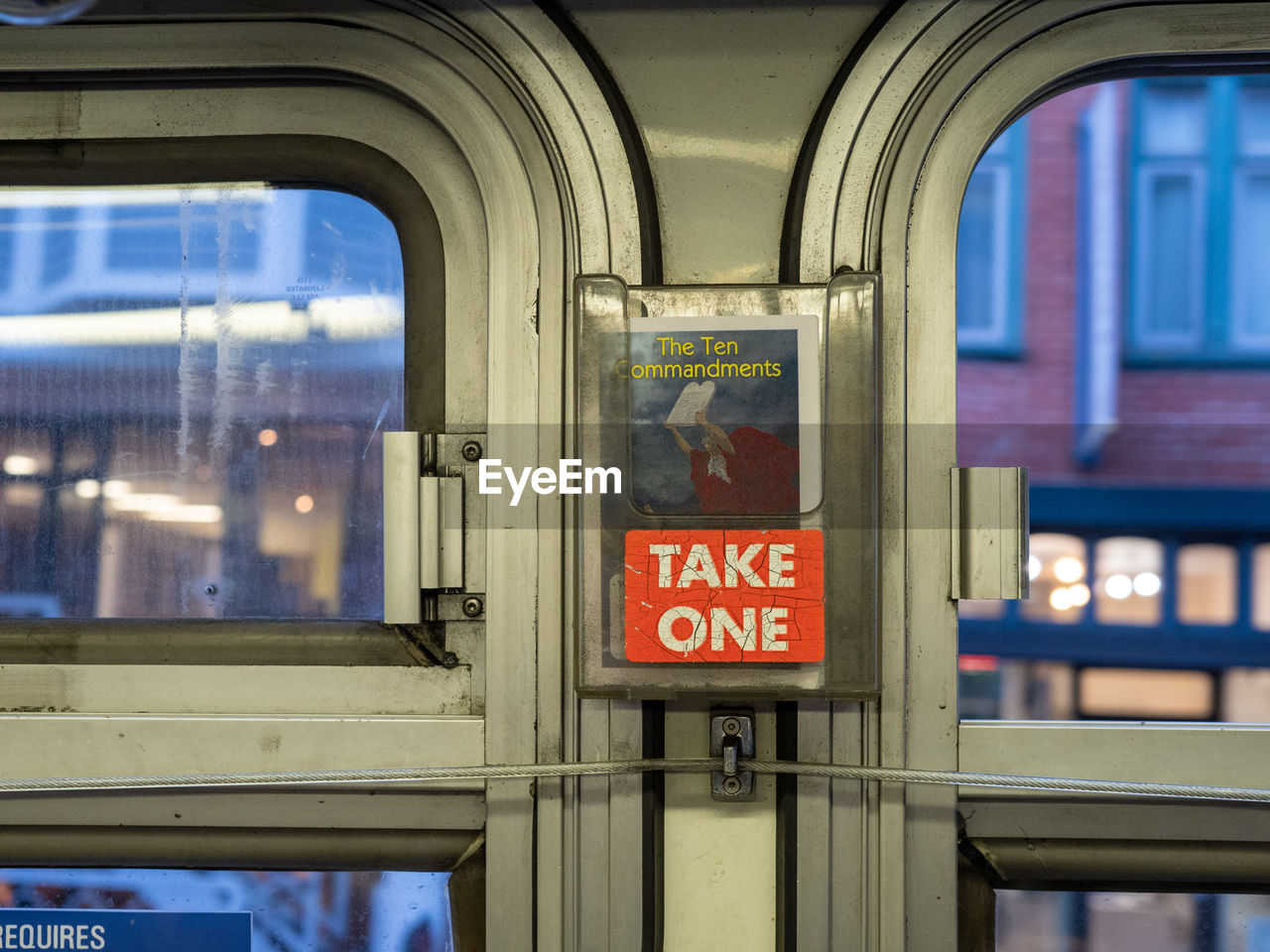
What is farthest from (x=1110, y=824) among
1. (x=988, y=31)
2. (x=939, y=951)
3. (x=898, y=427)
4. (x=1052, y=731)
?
(x=988, y=31)

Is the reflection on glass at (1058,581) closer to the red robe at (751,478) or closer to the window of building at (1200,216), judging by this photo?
the window of building at (1200,216)

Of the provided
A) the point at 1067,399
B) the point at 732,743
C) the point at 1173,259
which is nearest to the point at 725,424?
the point at 732,743

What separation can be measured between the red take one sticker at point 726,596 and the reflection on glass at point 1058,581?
41 cm

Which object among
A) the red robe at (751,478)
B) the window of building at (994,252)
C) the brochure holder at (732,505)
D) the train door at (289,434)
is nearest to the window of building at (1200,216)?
the window of building at (994,252)

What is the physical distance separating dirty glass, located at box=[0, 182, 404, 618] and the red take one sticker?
0.51 meters

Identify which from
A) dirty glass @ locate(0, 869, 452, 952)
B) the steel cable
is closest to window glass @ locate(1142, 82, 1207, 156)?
the steel cable

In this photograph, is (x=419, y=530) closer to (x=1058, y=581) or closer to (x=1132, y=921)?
(x=1058, y=581)

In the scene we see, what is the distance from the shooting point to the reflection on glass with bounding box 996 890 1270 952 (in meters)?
1.41

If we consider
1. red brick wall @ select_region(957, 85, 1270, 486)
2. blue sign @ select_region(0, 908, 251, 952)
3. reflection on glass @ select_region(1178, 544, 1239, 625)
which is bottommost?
blue sign @ select_region(0, 908, 251, 952)

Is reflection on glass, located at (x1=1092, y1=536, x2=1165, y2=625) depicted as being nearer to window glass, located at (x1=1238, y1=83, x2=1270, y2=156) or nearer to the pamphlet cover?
the pamphlet cover

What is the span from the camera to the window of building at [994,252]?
1429 millimetres

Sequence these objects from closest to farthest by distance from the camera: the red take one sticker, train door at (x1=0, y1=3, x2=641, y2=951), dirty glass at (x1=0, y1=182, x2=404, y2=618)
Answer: the red take one sticker
train door at (x1=0, y1=3, x2=641, y2=951)
dirty glass at (x1=0, y1=182, x2=404, y2=618)

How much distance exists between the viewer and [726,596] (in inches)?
50.4

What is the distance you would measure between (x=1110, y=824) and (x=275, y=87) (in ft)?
6.09
